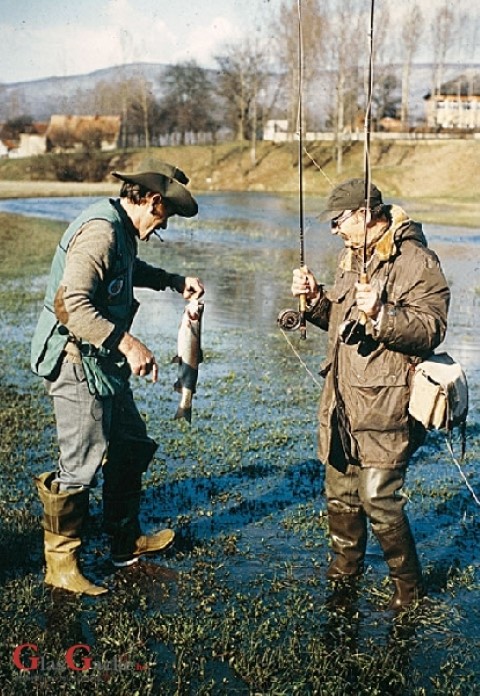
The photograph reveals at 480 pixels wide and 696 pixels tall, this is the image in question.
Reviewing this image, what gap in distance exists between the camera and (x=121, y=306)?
16.4 feet

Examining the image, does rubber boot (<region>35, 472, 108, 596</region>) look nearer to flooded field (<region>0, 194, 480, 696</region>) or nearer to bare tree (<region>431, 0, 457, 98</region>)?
flooded field (<region>0, 194, 480, 696</region>)

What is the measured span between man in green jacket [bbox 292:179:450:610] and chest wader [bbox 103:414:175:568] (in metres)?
1.16

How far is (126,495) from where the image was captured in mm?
5488

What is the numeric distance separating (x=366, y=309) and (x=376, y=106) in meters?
86.8

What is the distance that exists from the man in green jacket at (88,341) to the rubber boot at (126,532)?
0.45 metres

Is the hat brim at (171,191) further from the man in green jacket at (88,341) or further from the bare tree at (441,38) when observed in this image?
the bare tree at (441,38)

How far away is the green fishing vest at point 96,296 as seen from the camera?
4805 millimetres

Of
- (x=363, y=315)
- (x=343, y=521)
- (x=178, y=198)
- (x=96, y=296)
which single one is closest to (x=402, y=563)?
(x=343, y=521)

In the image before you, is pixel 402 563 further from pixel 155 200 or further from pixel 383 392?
pixel 155 200

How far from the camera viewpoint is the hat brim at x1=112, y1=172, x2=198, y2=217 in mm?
4891

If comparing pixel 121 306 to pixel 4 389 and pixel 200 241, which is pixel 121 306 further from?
pixel 200 241

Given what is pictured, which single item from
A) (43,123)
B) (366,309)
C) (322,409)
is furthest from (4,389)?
(43,123)

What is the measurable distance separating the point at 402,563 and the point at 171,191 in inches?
91.0

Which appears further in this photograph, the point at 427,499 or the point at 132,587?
the point at 427,499
